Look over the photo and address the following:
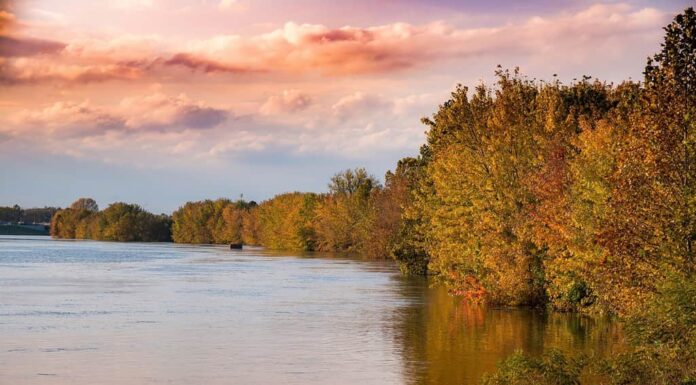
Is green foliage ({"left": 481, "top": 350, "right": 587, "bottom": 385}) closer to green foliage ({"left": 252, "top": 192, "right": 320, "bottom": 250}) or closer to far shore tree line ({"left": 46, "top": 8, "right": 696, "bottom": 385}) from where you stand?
far shore tree line ({"left": 46, "top": 8, "right": 696, "bottom": 385})

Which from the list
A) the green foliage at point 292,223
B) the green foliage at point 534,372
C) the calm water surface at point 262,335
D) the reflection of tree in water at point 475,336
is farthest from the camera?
the green foliage at point 292,223

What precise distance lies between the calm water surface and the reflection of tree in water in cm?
5

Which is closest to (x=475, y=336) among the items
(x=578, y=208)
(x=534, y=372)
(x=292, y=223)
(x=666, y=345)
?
(x=578, y=208)

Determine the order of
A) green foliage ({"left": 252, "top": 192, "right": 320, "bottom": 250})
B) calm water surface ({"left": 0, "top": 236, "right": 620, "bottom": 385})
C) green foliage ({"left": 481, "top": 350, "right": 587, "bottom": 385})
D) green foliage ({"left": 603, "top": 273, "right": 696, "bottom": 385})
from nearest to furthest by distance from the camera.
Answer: green foliage ({"left": 481, "top": 350, "right": 587, "bottom": 385}) < green foliage ({"left": 603, "top": 273, "right": 696, "bottom": 385}) < calm water surface ({"left": 0, "top": 236, "right": 620, "bottom": 385}) < green foliage ({"left": 252, "top": 192, "right": 320, "bottom": 250})

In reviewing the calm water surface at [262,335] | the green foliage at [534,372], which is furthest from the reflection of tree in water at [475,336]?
the green foliage at [534,372]

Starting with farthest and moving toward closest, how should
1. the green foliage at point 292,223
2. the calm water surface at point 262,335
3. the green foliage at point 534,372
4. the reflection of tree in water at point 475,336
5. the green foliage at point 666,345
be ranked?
the green foliage at point 292,223, the reflection of tree in water at point 475,336, the calm water surface at point 262,335, the green foliage at point 666,345, the green foliage at point 534,372

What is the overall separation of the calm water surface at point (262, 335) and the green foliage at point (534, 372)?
571cm

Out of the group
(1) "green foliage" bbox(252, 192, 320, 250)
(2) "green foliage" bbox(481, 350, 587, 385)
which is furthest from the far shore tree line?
(1) "green foliage" bbox(252, 192, 320, 250)

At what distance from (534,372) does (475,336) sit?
1600 centimetres

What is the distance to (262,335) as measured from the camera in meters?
36.5

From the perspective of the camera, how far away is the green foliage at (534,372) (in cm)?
2017

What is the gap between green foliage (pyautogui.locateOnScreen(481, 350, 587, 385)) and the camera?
20.2 meters

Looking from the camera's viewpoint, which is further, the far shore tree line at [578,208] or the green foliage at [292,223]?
the green foliage at [292,223]

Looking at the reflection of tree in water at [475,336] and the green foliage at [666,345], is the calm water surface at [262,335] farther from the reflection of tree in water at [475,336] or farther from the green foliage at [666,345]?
the green foliage at [666,345]
